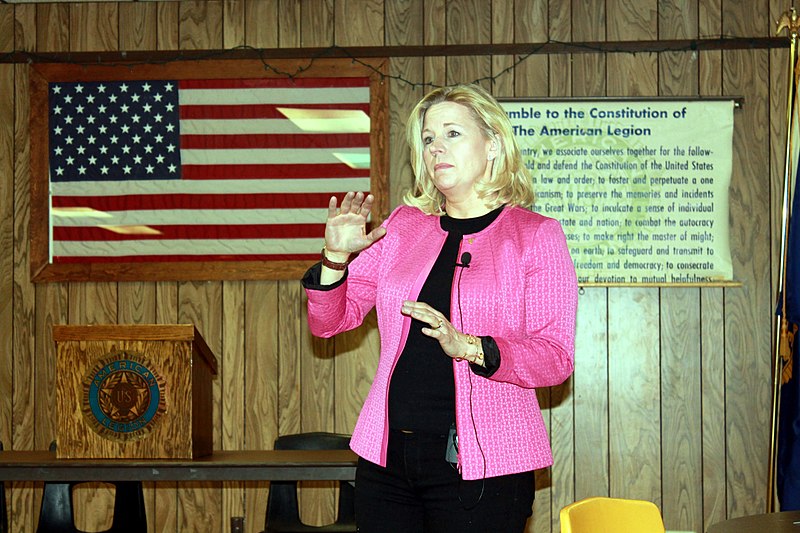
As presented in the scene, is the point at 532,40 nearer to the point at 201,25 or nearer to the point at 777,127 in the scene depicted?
the point at 777,127

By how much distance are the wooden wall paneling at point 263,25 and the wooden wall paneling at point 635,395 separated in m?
2.06

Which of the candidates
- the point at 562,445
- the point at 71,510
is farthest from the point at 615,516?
the point at 71,510

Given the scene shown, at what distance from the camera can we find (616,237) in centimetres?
466

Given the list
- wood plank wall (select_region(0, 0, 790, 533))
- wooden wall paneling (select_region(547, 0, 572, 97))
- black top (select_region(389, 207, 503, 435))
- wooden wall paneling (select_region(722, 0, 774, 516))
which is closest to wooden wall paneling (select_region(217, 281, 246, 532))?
wood plank wall (select_region(0, 0, 790, 533))

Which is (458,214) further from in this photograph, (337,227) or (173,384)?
(173,384)

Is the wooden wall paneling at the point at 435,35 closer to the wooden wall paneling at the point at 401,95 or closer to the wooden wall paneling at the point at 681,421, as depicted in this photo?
the wooden wall paneling at the point at 401,95

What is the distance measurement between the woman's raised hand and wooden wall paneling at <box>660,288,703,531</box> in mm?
2754

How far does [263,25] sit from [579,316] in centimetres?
207

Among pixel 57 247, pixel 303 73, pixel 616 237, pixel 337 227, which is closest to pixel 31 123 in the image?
pixel 57 247

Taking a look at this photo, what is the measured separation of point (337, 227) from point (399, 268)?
166mm

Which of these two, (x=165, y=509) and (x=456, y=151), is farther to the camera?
(x=165, y=509)

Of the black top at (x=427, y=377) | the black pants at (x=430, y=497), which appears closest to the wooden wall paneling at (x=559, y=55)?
the black top at (x=427, y=377)

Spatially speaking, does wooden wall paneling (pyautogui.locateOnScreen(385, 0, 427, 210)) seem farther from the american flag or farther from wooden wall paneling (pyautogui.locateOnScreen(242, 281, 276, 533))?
wooden wall paneling (pyautogui.locateOnScreen(242, 281, 276, 533))

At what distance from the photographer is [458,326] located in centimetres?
207
